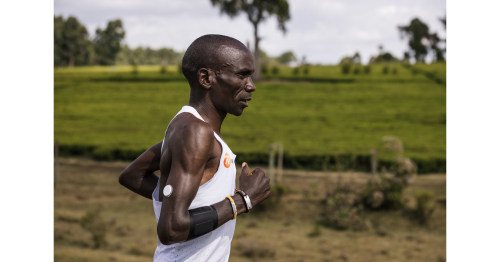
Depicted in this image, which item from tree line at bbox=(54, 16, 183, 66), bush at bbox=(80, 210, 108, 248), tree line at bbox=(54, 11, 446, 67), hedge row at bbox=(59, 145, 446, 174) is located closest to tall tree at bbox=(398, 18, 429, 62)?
tree line at bbox=(54, 11, 446, 67)

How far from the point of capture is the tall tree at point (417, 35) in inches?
1262

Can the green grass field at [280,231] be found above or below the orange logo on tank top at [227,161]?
below

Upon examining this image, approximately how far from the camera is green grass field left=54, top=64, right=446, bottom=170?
17.1 metres

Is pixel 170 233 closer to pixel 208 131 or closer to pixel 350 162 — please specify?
pixel 208 131

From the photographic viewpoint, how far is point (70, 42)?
114 feet

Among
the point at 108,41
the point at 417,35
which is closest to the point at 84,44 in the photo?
the point at 108,41

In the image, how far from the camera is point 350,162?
14.5 meters

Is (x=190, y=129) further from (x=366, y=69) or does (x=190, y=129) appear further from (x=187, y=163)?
(x=366, y=69)

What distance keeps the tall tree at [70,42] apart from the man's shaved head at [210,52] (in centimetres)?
3257

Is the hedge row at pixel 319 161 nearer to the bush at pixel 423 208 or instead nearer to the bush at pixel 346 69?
the bush at pixel 423 208

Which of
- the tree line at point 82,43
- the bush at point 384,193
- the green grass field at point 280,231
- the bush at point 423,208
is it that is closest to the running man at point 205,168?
the green grass field at point 280,231

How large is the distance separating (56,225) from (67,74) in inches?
863

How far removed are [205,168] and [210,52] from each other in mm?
507

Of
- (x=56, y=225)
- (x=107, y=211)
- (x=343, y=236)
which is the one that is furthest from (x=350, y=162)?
(x=56, y=225)
